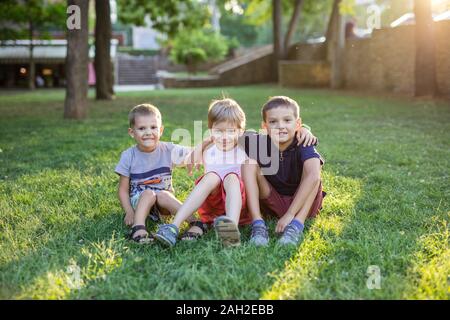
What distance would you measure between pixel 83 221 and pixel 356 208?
193 cm

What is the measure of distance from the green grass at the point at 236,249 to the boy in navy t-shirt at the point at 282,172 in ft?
0.54

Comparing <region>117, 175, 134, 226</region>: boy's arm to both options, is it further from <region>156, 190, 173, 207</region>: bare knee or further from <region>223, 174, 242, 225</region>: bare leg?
<region>223, 174, 242, 225</region>: bare leg

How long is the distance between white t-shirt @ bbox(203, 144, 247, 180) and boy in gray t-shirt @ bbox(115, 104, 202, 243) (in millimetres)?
208

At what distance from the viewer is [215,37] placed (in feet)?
90.8

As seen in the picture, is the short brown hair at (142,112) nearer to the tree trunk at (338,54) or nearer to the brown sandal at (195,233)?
the brown sandal at (195,233)

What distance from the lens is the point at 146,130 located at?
11.4ft

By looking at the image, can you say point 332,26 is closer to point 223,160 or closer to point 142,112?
point 142,112

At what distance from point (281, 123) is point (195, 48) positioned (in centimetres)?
2279

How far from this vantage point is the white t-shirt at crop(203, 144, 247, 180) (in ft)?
10.8

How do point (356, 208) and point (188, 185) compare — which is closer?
point (356, 208)

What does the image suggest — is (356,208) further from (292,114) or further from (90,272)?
(90,272)

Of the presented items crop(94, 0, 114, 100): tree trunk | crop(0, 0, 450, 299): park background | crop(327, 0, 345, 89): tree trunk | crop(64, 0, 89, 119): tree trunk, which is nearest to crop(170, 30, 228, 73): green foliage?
crop(327, 0, 345, 89): tree trunk

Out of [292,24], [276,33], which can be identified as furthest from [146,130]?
[292,24]

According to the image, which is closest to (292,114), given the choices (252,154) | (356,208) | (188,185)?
(252,154)
